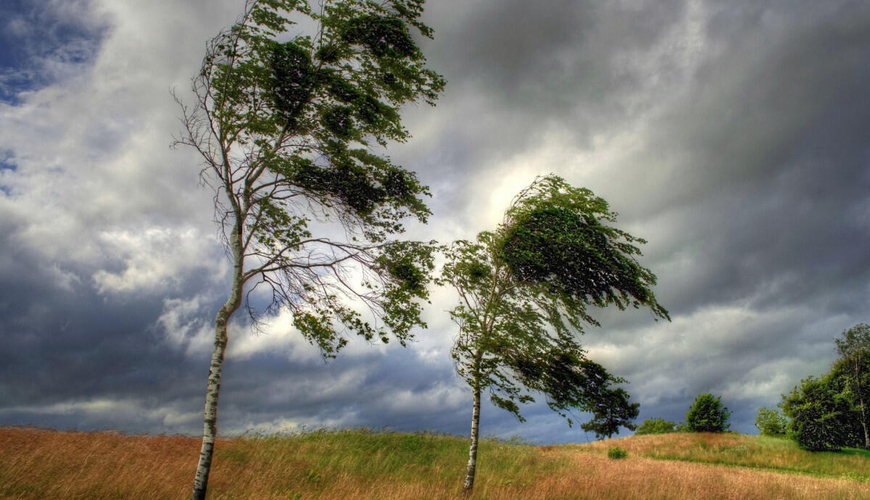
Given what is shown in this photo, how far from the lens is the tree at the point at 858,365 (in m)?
33.4

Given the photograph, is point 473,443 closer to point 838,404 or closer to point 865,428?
point 838,404

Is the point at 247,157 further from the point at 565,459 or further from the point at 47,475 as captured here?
the point at 565,459

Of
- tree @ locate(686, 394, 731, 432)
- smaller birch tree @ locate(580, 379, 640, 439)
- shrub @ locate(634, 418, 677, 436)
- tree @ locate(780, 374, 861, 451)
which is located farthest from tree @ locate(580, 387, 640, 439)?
shrub @ locate(634, 418, 677, 436)

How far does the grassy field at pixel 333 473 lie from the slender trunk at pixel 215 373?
70.0 inches

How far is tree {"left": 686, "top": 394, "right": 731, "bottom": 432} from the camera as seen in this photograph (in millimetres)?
37656

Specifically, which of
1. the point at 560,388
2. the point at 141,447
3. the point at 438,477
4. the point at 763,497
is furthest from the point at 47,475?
the point at 763,497

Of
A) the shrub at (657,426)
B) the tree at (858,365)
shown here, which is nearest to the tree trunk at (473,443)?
the tree at (858,365)

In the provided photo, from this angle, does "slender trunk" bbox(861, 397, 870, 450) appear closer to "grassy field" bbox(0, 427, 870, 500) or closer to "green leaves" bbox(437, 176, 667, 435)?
"grassy field" bbox(0, 427, 870, 500)

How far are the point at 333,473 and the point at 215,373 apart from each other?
6.38 metres

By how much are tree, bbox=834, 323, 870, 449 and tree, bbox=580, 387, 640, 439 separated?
33.1 metres

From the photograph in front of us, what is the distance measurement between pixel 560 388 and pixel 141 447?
41.2ft

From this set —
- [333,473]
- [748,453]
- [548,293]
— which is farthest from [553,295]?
[748,453]

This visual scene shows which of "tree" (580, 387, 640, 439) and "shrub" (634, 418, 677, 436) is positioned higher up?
"tree" (580, 387, 640, 439)

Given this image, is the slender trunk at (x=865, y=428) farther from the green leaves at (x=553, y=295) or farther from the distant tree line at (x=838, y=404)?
the green leaves at (x=553, y=295)
